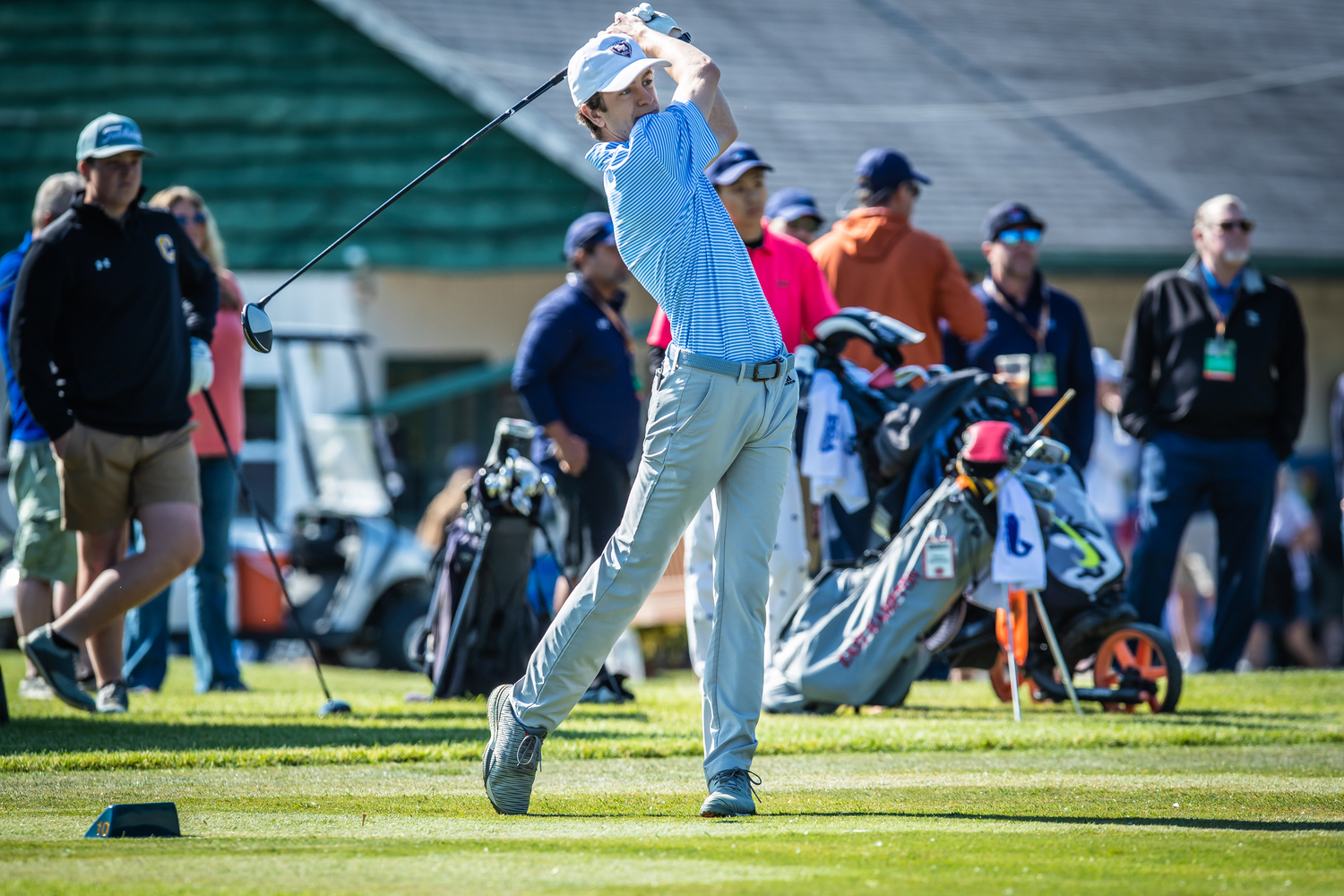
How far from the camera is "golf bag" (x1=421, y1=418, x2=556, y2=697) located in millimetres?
7691

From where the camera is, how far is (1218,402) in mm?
9055

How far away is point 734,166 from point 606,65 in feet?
9.48

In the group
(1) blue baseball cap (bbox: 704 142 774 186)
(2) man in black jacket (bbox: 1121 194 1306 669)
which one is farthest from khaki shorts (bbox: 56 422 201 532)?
(2) man in black jacket (bbox: 1121 194 1306 669)

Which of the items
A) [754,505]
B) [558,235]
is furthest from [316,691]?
[558,235]

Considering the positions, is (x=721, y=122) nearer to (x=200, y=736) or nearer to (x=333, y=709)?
(x=200, y=736)

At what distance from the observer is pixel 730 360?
15.0 feet

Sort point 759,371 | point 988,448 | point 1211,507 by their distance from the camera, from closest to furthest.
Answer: point 759,371 < point 988,448 < point 1211,507

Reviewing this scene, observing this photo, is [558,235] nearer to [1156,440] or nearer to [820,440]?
[1156,440]

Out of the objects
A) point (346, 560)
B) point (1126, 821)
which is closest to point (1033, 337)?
point (1126, 821)

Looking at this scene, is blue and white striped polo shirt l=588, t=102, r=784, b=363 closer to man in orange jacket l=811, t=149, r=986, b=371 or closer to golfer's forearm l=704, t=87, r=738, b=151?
golfer's forearm l=704, t=87, r=738, b=151

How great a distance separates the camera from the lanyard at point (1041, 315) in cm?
896

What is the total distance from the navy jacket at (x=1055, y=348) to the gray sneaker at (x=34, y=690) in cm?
439

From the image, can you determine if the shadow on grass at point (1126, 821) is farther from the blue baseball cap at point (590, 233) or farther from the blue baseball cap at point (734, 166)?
the blue baseball cap at point (590, 233)

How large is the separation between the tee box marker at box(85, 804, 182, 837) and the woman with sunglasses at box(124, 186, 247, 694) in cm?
457
